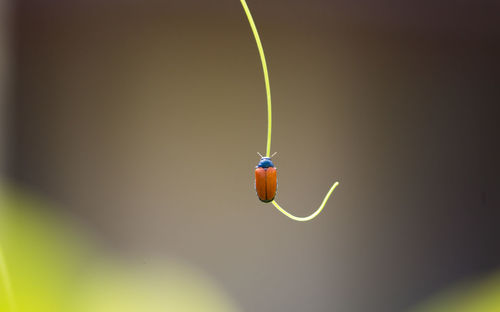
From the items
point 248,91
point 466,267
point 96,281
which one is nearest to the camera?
point 96,281

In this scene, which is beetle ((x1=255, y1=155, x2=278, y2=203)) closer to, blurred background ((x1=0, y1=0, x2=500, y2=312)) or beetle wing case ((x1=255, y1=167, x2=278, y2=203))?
beetle wing case ((x1=255, y1=167, x2=278, y2=203))

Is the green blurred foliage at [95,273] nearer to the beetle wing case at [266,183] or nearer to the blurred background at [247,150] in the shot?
the blurred background at [247,150]

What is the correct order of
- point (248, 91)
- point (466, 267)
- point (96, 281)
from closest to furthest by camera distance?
point (96, 281), point (248, 91), point (466, 267)

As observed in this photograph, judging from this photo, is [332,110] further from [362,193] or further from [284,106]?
[362,193]

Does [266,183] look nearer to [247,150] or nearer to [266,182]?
[266,182]

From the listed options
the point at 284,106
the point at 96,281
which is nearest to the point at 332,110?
the point at 284,106

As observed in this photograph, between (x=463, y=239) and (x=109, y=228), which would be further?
(x=463, y=239)

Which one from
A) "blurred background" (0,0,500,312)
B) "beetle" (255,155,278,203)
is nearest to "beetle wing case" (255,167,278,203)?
"beetle" (255,155,278,203)

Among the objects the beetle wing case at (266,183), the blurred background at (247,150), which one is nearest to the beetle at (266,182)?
the beetle wing case at (266,183)

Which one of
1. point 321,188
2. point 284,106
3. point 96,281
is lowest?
point 96,281
